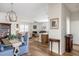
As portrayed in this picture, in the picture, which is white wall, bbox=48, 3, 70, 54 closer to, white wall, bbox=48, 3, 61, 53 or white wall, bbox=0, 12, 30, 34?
white wall, bbox=48, 3, 61, 53

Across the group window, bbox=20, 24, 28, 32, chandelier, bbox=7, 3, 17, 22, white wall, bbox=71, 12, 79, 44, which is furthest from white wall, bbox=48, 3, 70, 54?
chandelier, bbox=7, 3, 17, 22

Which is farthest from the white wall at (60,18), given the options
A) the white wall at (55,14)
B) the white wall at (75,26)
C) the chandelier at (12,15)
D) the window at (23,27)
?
the chandelier at (12,15)

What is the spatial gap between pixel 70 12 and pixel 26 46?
1145mm

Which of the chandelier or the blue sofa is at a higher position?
the chandelier

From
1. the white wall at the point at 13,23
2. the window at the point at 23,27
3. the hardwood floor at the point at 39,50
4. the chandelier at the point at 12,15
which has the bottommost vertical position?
the hardwood floor at the point at 39,50

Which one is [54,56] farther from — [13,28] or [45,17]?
[13,28]

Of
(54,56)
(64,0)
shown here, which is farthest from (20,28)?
(64,0)

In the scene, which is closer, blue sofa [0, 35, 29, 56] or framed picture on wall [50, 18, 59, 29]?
blue sofa [0, 35, 29, 56]

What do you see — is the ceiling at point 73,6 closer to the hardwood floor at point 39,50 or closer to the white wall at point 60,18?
the white wall at point 60,18

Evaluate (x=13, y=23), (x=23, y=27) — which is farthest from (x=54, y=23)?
(x=13, y=23)

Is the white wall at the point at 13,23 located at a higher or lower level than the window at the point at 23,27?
higher

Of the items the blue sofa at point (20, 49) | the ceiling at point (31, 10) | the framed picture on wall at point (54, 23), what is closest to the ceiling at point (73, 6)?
the framed picture on wall at point (54, 23)

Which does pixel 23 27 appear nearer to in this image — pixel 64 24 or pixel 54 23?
pixel 54 23

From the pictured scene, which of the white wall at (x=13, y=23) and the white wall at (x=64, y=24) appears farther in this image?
the white wall at (x=64, y=24)
